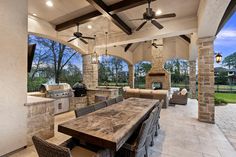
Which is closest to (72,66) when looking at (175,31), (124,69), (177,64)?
(124,69)

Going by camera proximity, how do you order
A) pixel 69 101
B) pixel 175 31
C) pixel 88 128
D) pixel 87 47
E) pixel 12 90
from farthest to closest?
pixel 87 47, pixel 69 101, pixel 175 31, pixel 12 90, pixel 88 128

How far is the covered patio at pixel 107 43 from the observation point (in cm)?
243

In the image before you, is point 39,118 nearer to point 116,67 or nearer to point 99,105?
point 99,105

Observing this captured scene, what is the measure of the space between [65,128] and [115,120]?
722 mm

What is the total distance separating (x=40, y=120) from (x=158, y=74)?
8.09 m

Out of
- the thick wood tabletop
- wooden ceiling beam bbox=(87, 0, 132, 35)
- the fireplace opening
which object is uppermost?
wooden ceiling beam bbox=(87, 0, 132, 35)

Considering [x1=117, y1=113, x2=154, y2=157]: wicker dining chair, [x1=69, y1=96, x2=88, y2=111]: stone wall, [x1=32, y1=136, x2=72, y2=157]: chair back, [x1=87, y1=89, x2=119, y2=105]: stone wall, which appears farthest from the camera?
[x1=87, y1=89, x2=119, y2=105]: stone wall

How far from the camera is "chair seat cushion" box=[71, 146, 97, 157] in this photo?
1636mm

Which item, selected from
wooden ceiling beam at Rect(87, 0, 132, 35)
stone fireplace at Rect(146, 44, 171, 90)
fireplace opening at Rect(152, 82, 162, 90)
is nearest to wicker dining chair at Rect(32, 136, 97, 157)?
wooden ceiling beam at Rect(87, 0, 132, 35)

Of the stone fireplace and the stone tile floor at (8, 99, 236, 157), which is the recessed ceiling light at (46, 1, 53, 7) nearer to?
the stone tile floor at (8, 99, 236, 157)

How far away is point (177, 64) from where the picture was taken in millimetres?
11898

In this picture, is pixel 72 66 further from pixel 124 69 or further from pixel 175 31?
pixel 175 31

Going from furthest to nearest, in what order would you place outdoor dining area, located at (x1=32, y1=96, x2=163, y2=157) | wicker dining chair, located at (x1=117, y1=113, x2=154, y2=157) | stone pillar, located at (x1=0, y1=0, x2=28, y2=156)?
stone pillar, located at (x1=0, y1=0, x2=28, y2=156) < wicker dining chair, located at (x1=117, y1=113, x2=154, y2=157) < outdoor dining area, located at (x1=32, y1=96, x2=163, y2=157)

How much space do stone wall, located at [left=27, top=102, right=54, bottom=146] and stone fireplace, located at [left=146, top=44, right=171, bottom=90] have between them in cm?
774
